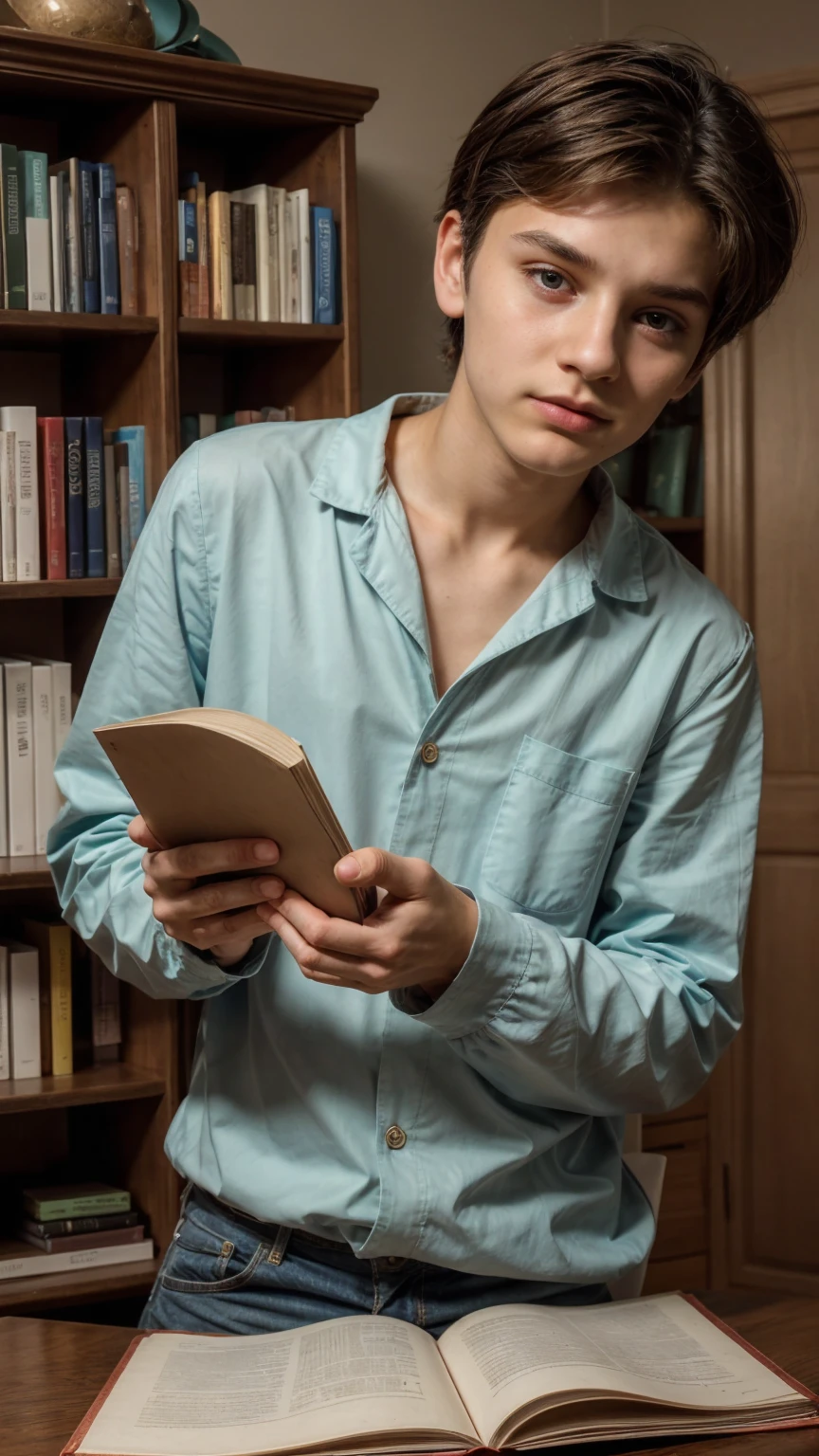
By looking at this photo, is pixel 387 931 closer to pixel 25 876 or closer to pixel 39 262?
pixel 25 876

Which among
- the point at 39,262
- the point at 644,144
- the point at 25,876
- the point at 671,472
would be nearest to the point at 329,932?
the point at 644,144

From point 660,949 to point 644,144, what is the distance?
2.31ft

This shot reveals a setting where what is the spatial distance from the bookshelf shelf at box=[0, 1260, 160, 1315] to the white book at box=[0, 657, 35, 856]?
2.22 ft

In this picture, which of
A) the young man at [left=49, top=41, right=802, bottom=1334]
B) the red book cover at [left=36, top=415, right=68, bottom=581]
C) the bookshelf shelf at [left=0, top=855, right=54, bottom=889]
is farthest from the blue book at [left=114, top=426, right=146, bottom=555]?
the young man at [left=49, top=41, right=802, bottom=1334]

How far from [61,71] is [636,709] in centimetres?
142

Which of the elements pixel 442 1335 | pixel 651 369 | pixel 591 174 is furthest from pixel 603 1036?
pixel 591 174

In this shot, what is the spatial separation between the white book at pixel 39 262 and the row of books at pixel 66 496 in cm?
17

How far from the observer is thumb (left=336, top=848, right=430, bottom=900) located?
0.91 meters

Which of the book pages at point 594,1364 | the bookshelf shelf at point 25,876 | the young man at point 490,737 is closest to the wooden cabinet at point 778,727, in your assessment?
the bookshelf shelf at point 25,876

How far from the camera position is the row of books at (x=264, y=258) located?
228 centimetres

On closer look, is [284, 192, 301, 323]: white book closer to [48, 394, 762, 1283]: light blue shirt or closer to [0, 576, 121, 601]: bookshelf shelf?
[0, 576, 121, 601]: bookshelf shelf

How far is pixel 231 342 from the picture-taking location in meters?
2.38

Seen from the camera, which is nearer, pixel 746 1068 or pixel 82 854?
pixel 82 854

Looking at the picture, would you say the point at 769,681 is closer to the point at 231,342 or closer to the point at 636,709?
the point at 231,342
